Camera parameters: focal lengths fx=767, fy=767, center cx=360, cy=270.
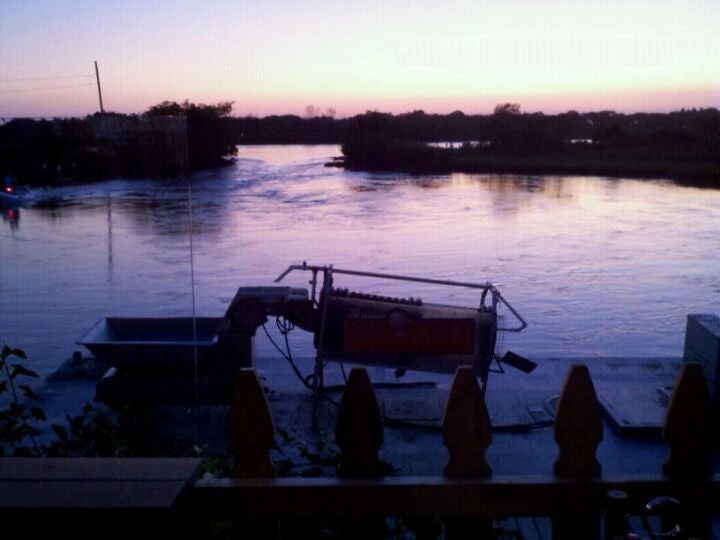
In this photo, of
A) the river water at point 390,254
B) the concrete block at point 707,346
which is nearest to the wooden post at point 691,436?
the concrete block at point 707,346

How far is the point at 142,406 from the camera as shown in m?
4.96

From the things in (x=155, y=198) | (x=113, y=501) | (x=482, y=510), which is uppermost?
(x=113, y=501)

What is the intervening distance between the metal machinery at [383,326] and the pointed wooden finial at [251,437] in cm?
330

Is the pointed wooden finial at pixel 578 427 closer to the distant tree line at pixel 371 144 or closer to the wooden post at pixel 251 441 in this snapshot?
the wooden post at pixel 251 441

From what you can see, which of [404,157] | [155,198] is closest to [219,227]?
[155,198]

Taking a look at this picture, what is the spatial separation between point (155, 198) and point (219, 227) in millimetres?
7744

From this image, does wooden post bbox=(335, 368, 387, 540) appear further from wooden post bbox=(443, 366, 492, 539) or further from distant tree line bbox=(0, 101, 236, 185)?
distant tree line bbox=(0, 101, 236, 185)

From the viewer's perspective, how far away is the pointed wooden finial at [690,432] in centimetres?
174

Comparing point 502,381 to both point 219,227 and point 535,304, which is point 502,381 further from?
point 219,227

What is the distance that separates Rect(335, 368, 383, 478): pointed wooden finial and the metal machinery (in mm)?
3271

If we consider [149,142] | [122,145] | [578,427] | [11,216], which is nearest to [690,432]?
[578,427]

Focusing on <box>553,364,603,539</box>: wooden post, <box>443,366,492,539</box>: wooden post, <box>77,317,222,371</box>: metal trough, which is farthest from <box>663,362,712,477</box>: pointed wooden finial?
<box>77,317,222,371</box>: metal trough

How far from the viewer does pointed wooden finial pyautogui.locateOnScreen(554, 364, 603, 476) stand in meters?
→ 1.75

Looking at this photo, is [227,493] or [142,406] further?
[142,406]
